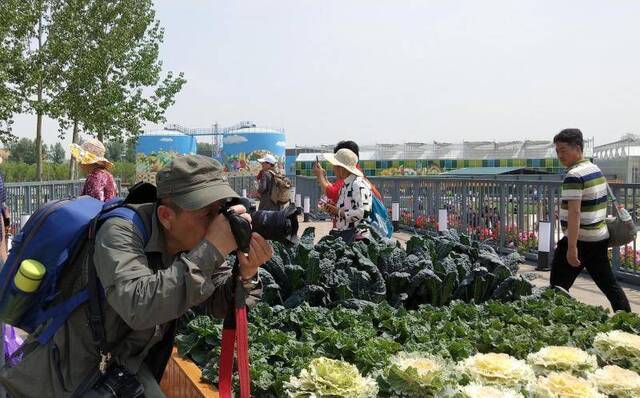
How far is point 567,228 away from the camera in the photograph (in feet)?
16.0

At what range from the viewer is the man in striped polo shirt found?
4.82 meters

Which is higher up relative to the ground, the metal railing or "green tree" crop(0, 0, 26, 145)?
"green tree" crop(0, 0, 26, 145)

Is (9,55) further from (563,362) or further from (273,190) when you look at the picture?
(563,362)

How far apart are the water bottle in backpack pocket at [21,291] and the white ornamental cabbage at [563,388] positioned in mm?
1569

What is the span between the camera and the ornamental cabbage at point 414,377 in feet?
7.45

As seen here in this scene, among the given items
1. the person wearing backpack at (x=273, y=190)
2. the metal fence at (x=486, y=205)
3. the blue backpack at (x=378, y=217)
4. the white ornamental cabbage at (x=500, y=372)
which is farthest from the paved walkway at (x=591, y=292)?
the white ornamental cabbage at (x=500, y=372)

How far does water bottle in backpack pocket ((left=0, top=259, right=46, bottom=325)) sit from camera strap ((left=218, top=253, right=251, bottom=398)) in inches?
23.7

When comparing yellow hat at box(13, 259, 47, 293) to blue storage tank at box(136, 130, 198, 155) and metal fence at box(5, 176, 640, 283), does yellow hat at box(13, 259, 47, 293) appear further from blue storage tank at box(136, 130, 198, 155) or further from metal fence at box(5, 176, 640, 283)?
blue storage tank at box(136, 130, 198, 155)

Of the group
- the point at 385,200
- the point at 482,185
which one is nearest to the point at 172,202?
the point at 482,185

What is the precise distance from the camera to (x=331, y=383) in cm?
239

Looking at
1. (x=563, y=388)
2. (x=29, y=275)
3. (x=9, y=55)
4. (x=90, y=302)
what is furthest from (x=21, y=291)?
(x=9, y=55)

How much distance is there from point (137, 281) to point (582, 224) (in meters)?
3.98

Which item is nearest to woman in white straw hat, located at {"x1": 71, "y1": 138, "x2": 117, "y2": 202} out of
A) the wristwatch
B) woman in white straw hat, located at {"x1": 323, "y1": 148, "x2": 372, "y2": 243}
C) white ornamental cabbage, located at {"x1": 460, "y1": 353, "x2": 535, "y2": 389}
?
woman in white straw hat, located at {"x1": 323, "y1": 148, "x2": 372, "y2": 243}

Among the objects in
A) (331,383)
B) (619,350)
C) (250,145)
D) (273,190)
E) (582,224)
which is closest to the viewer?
(331,383)
